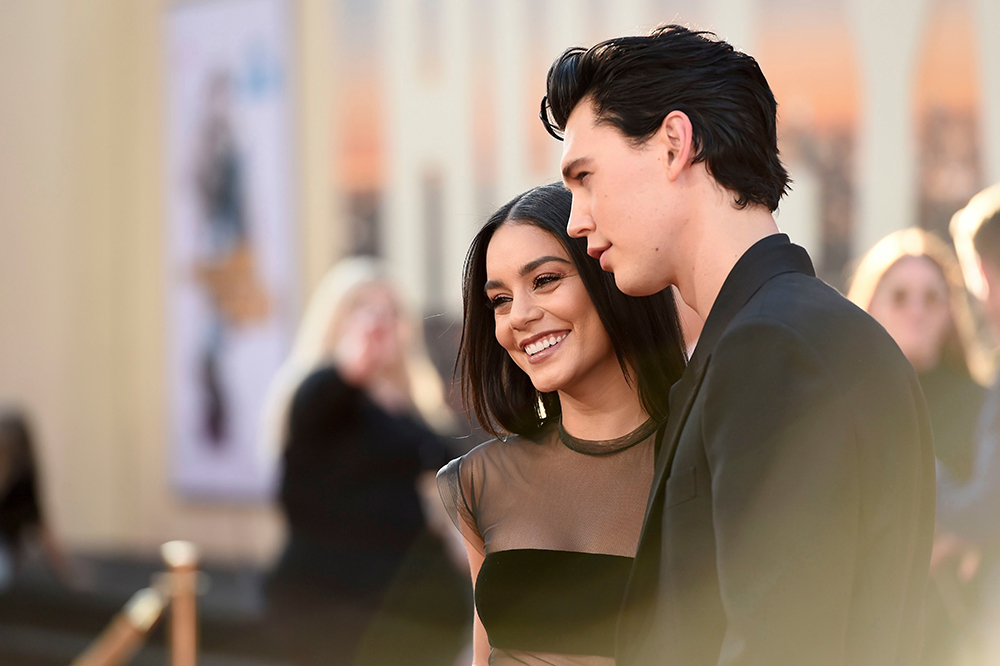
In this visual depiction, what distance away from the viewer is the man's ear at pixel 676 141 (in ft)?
4.61

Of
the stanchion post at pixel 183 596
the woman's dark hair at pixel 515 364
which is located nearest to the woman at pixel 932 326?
the woman's dark hair at pixel 515 364

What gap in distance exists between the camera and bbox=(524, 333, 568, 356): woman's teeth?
1.86 metres

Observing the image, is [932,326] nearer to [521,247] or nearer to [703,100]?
[521,247]

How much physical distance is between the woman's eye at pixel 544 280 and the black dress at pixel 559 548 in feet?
1.06

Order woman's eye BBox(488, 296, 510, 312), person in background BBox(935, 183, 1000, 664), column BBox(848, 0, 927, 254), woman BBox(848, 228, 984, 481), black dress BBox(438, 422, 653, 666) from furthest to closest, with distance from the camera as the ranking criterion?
column BBox(848, 0, 927, 254) < woman BBox(848, 228, 984, 481) < person in background BBox(935, 183, 1000, 664) < woman's eye BBox(488, 296, 510, 312) < black dress BBox(438, 422, 653, 666)

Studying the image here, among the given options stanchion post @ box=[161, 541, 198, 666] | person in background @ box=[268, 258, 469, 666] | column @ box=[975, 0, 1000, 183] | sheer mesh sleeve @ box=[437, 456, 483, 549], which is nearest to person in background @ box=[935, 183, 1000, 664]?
sheer mesh sleeve @ box=[437, 456, 483, 549]

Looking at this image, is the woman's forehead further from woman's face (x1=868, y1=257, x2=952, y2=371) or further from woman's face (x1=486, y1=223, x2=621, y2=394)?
woman's face (x1=868, y1=257, x2=952, y2=371)

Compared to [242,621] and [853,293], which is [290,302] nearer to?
[242,621]

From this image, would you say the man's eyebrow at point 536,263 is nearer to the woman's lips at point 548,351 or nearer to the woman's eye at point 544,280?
the woman's eye at point 544,280

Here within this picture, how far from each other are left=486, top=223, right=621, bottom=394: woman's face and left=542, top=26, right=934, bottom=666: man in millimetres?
318

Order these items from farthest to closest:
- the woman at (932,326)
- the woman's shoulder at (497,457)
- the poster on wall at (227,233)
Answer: the poster on wall at (227,233) → the woman at (932,326) → the woman's shoulder at (497,457)

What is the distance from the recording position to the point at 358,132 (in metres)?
8.52

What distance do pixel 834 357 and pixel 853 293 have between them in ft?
7.87

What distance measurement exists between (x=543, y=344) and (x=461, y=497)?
40cm
